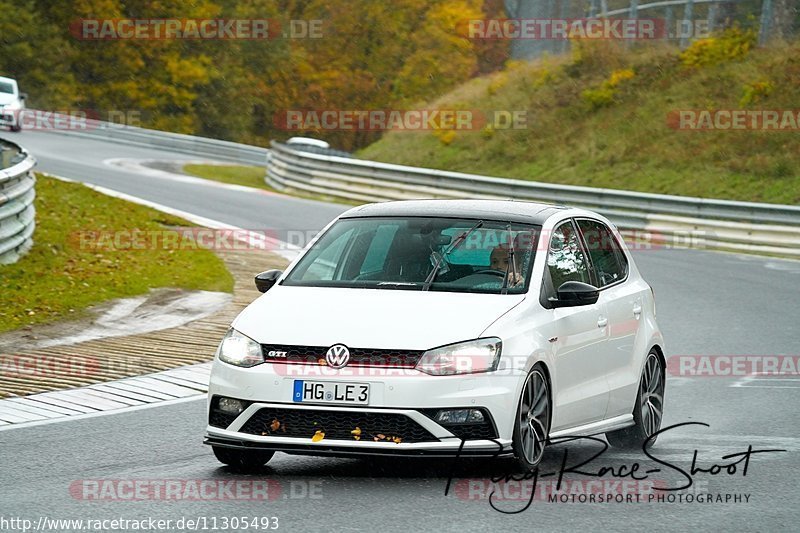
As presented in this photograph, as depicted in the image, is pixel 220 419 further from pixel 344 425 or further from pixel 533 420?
pixel 533 420

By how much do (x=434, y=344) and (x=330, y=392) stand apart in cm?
60

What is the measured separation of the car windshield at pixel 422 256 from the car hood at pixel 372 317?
24 cm

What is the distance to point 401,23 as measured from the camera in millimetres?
83688

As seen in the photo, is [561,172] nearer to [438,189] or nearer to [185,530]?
[438,189]

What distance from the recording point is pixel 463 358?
779 cm

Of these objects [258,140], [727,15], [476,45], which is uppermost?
[727,15]

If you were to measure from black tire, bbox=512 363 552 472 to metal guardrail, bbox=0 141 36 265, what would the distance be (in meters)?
9.85

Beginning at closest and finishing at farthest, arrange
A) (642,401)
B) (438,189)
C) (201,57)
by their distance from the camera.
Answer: (642,401) → (438,189) → (201,57)

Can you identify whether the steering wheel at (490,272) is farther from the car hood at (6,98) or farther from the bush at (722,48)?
the car hood at (6,98)

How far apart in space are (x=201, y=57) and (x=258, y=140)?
9763mm

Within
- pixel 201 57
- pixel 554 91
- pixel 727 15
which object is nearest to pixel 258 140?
pixel 201 57

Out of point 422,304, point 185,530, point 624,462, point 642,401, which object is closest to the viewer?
point 185,530

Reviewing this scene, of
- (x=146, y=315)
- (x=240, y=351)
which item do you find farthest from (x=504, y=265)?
(x=146, y=315)

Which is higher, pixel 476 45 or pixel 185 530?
pixel 185 530
